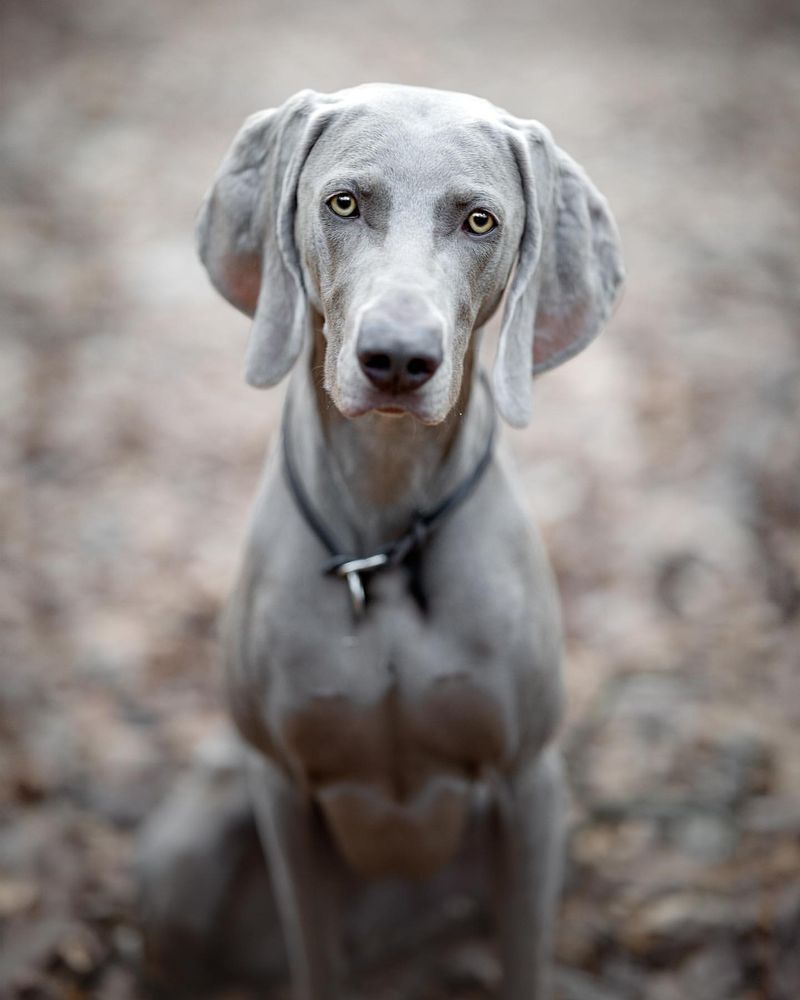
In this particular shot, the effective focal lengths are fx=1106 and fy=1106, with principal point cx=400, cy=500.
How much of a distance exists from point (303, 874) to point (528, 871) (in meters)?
0.48

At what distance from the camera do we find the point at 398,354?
1.62 metres

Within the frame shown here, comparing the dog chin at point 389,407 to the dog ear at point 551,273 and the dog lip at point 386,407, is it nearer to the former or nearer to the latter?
the dog lip at point 386,407

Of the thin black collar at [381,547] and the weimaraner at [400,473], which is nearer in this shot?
the weimaraner at [400,473]

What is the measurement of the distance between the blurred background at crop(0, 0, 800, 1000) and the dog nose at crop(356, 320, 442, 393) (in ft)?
5.84

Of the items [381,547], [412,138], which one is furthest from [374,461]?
[412,138]

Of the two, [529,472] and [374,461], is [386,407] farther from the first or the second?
[529,472]

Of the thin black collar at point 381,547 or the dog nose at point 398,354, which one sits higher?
the dog nose at point 398,354

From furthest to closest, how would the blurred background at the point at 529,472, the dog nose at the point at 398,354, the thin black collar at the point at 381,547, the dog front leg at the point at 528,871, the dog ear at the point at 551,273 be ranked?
the blurred background at the point at 529,472, the dog front leg at the point at 528,871, the thin black collar at the point at 381,547, the dog ear at the point at 551,273, the dog nose at the point at 398,354

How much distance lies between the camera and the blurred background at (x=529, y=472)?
288cm

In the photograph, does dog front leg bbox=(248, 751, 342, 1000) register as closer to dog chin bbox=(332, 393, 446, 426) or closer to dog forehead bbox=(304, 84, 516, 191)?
Answer: dog chin bbox=(332, 393, 446, 426)

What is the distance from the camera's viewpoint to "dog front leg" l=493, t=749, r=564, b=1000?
88.7 inches

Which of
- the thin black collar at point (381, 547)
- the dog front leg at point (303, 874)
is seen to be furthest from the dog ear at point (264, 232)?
the dog front leg at point (303, 874)

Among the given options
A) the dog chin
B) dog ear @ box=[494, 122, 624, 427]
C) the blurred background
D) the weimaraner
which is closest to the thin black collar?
the weimaraner

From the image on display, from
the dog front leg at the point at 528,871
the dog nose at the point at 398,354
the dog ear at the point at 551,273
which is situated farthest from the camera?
the dog front leg at the point at 528,871
